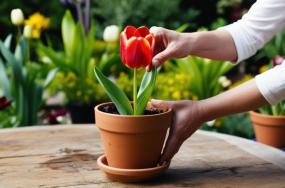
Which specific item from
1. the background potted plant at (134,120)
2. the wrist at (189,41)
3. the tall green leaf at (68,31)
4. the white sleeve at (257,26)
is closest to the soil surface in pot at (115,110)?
the background potted plant at (134,120)

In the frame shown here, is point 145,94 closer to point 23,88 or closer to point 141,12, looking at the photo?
point 23,88

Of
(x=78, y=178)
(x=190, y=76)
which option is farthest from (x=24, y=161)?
(x=190, y=76)

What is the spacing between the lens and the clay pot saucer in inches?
59.6

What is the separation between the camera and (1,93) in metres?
3.72

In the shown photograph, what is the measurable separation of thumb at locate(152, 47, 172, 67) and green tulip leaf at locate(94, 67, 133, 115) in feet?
0.40

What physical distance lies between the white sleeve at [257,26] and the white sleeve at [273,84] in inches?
10.2

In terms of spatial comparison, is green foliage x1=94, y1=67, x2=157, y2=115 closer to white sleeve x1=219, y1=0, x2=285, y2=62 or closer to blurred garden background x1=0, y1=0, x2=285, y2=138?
white sleeve x1=219, y1=0, x2=285, y2=62

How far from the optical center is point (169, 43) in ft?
5.44

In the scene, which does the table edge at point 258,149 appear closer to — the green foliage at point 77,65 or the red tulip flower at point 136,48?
the red tulip flower at point 136,48

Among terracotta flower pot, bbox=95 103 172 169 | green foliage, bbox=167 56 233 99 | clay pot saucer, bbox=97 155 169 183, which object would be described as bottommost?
green foliage, bbox=167 56 233 99

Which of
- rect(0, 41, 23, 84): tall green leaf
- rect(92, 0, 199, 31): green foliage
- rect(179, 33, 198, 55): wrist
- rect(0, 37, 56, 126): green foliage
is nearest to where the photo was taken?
rect(179, 33, 198, 55): wrist

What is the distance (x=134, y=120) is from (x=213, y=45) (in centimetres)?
46

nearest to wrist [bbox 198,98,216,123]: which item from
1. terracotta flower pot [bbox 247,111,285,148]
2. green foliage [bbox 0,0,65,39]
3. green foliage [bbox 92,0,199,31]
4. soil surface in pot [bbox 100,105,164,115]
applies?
soil surface in pot [bbox 100,105,164,115]

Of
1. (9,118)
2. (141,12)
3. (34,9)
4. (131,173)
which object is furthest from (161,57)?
(34,9)
